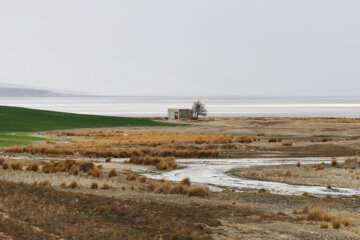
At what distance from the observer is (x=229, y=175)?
3378 centimetres

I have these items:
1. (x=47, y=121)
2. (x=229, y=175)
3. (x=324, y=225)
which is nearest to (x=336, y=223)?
(x=324, y=225)

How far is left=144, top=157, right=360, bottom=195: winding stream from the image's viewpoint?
2781cm

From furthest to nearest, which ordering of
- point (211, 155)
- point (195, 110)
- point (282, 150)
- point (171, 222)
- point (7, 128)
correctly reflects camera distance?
point (195, 110), point (7, 128), point (282, 150), point (211, 155), point (171, 222)

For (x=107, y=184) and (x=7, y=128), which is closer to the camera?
A: (x=107, y=184)

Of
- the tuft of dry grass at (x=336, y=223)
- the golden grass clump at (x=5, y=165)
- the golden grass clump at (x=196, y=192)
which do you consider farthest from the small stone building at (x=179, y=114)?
the tuft of dry grass at (x=336, y=223)

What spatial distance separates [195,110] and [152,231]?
128 meters

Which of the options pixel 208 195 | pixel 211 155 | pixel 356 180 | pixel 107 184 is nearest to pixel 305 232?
pixel 208 195

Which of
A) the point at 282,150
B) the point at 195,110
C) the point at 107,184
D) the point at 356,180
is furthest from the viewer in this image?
the point at 195,110

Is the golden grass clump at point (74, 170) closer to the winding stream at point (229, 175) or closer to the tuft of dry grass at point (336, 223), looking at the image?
the winding stream at point (229, 175)

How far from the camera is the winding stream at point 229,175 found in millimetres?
27806

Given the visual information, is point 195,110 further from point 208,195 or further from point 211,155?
point 208,195

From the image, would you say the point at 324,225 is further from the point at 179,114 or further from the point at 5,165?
the point at 179,114

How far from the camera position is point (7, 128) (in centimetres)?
8169

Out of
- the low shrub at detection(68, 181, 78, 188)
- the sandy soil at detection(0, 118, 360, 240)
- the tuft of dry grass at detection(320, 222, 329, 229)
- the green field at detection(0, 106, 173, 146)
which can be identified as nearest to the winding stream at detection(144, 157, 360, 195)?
the sandy soil at detection(0, 118, 360, 240)
